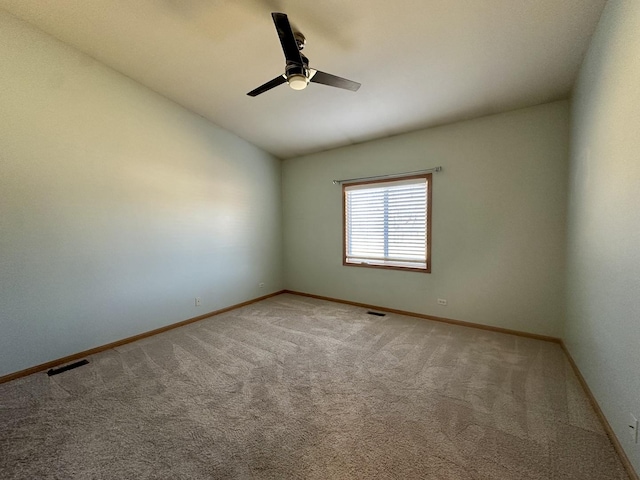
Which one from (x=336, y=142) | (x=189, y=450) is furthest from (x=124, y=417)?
(x=336, y=142)

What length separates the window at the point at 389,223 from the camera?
3516mm

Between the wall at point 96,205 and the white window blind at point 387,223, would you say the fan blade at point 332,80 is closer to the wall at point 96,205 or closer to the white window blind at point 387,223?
the white window blind at point 387,223

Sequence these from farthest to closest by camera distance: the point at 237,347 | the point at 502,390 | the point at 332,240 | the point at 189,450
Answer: the point at 332,240 → the point at 237,347 → the point at 502,390 → the point at 189,450

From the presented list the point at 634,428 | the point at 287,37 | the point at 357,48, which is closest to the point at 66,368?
A: the point at 287,37

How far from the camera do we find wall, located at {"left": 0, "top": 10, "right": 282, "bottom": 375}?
7.29ft

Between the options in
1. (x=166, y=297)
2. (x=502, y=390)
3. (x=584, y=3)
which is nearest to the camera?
(x=584, y=3)

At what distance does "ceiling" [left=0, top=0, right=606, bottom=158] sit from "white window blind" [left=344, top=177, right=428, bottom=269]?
1.00 metres

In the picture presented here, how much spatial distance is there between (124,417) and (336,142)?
3958 mm

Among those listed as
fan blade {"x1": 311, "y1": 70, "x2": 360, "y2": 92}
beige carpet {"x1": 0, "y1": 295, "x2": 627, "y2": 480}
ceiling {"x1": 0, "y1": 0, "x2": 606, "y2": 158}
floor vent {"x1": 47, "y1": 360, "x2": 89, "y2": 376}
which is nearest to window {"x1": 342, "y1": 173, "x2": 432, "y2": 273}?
ceiling {"x1": 0, "y1": 0, "x2": 606, "y2": 158}

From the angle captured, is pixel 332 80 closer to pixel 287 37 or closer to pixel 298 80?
pixel 298 80

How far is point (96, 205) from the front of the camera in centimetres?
269

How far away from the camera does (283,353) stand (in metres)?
2.59

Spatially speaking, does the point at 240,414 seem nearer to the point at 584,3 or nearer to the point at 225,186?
the point at 225,186

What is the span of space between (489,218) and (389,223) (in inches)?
50.3
